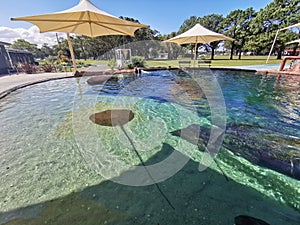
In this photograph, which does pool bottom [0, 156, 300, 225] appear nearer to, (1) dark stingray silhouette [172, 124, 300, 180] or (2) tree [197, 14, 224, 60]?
(1) dark stingray silhouette [172, 124, 300, 180]

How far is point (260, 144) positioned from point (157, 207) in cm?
225

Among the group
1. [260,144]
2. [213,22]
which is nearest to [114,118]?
[260,144]

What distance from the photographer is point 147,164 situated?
226 cm

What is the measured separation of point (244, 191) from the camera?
1770 mm

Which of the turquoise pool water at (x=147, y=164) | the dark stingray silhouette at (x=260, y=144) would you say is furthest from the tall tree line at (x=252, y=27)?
the dark stingray silhouette at (x=260, y=144)

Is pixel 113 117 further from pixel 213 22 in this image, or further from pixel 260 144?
pixel 213 22

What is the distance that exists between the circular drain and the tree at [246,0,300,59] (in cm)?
3090

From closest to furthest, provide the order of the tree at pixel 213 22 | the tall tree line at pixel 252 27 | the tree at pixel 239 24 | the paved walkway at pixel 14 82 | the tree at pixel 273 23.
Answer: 1. the paved walkway at pixel 14 82
2. the tree at pixel 273 23
3. the tall tree line at pixel 252 27
4. the tree at pixel 239 24
5. the tree at pixel 213 22

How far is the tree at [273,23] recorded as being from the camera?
74.0ft

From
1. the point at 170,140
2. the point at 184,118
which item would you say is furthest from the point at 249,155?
the point at 184,118

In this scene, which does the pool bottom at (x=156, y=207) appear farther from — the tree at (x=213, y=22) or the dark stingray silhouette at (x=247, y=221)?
the tree at (x=213, y=22)

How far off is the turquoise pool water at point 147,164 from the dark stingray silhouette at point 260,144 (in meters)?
0.02

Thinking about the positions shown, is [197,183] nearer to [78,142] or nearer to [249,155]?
[249,155]

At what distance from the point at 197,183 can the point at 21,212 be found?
196 cm
